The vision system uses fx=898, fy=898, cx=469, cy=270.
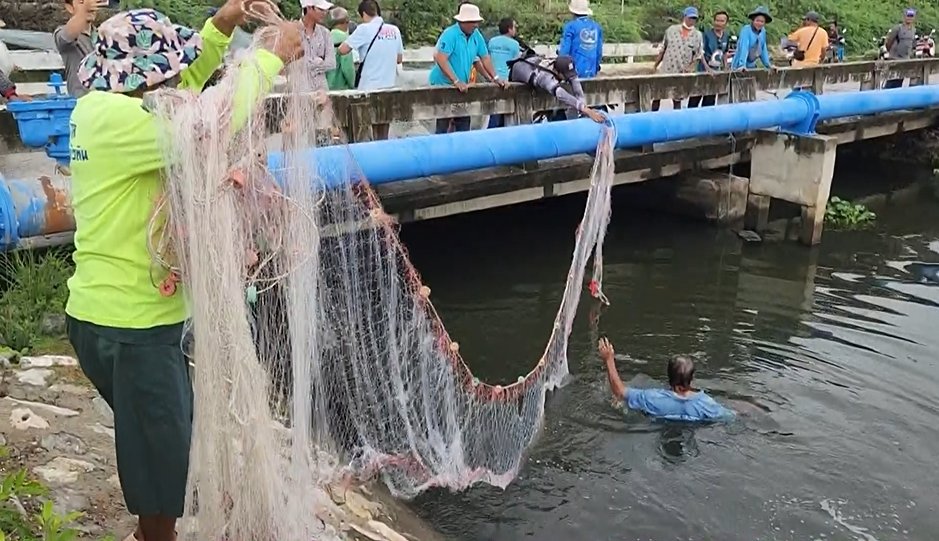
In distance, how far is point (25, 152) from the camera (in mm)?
7730

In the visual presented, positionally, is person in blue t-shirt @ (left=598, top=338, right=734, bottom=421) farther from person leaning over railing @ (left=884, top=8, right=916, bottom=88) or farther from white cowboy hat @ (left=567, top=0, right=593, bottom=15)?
person leaning over railing @ (left=884, top=8, right=916, bottom=88)

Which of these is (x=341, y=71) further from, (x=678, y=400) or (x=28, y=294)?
(x=678, y=400)

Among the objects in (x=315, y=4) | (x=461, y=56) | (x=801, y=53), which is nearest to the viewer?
(x=315, y=4)

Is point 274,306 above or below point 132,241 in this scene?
below

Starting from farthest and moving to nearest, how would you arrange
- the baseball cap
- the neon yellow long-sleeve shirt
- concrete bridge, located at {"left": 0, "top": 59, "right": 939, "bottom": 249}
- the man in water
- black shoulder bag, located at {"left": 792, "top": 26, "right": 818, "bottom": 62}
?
black shoulder bag, located at {"left": 792, "top": 26, "right": 818, "bottom": 62}
the man in water
concrete bridge, located at {"left": 0, "top": 59, "right": 939, "bottom": 249}
the baseball cap
the neon yellow long-sleeve shirt

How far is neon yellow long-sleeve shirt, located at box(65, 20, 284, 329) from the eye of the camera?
111 inches

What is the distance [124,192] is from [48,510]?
1139 millimetres

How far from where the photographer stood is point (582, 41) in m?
11.7

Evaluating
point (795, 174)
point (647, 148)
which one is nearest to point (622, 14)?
point (795, 174)

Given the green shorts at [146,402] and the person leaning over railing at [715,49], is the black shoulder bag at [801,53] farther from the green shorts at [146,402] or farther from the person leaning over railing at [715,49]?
the green shorts at [146,402]

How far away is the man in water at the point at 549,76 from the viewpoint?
34.3ft

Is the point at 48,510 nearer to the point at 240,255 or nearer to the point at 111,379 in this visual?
the point at 111,379

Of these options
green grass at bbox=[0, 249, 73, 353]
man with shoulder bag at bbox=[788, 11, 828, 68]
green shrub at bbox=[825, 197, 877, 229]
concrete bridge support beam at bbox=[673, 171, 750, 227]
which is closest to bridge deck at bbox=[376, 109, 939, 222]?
concrete bridge support beam at bbox=[673, 171, 750, 227]

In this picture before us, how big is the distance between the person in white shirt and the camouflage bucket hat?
7223 millimetres
